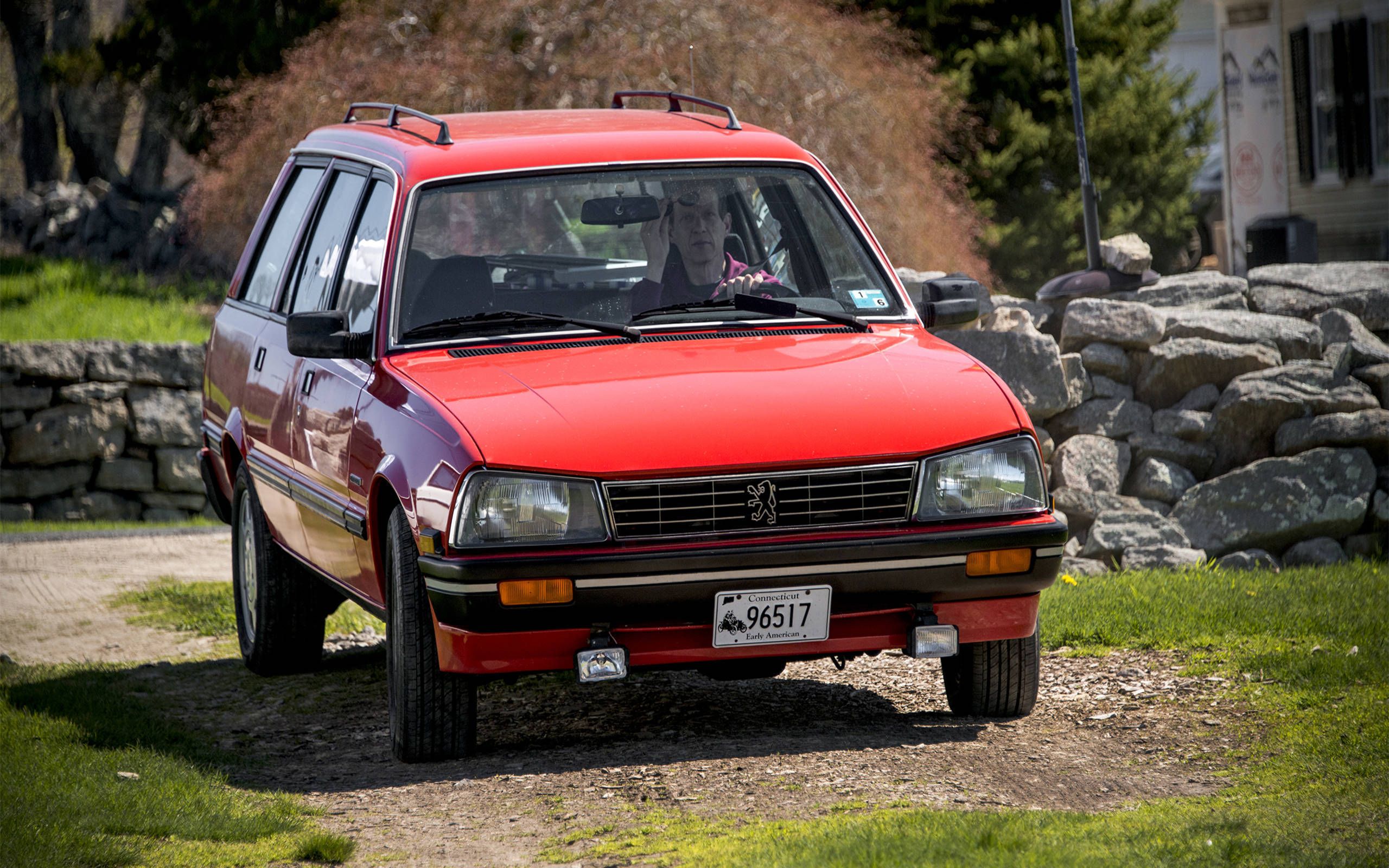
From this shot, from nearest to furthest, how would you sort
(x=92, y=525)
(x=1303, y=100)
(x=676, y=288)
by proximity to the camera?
(x=676, y=288) < (x=92, y=525) < (x=1303, y=100)

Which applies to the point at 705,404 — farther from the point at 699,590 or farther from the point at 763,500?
the point at 699,590

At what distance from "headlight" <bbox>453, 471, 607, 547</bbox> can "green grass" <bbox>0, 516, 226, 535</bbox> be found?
9.47m

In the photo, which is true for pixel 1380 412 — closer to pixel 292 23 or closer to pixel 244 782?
pixel 244 782

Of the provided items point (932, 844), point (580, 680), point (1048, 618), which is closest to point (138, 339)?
point (1048, 618)

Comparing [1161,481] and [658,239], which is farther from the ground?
[658,239]

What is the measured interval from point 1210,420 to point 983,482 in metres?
5.93

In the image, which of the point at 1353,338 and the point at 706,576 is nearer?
the point at 706,576

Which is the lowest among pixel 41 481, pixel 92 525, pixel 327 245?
pixel 92 525

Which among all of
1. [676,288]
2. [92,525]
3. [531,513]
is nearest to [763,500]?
[531,513]

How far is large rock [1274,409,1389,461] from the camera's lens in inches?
394

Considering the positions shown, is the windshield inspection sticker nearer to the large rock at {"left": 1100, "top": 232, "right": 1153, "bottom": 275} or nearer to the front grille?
the front grille

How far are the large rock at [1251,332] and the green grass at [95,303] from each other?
34.0ft

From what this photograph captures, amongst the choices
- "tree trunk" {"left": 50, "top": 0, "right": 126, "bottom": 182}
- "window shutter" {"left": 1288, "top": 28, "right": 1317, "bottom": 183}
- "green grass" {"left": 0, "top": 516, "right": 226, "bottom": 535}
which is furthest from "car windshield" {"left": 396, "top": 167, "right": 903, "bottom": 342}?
"tree trunk" {"left": 50, "top": 0, "right": 126, "bottom": 182}

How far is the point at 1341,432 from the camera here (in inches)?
395
